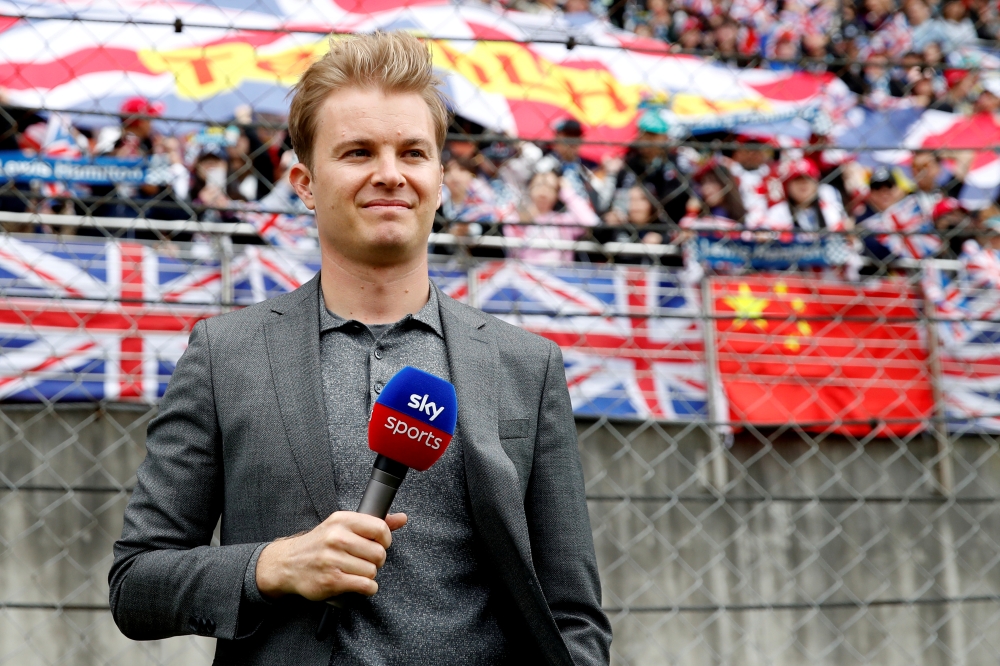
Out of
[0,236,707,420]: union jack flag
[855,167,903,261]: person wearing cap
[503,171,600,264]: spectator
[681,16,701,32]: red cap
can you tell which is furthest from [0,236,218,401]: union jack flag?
[681,16,701,32]: red cap

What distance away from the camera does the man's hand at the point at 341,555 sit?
3.90 ft

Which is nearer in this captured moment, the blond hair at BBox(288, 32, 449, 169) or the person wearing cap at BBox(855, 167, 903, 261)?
the blond hair at BBox(288, 32, 449, 169)

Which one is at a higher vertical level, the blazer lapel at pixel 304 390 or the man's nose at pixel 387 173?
the man's nose at pixel 387 173

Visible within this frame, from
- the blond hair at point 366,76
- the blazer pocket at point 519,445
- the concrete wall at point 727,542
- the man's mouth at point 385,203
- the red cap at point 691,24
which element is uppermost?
the red cap at point 691,24

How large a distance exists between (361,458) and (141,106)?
333 centimetres

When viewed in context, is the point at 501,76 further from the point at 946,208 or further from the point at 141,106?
the point at 946,208

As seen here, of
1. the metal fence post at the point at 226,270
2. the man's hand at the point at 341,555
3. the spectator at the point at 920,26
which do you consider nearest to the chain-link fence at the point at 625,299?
the metal fence post at the point at 226,270

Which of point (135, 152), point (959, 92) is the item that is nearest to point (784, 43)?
point (959, 92)

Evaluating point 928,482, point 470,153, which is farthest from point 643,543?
point 470,153

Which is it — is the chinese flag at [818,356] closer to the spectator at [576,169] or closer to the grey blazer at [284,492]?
the spectator at [576,169]

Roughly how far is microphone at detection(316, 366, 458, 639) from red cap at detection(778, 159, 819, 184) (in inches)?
150

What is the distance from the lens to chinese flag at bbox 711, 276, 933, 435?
412 cm

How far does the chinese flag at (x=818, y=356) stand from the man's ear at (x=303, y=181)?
2.73 m

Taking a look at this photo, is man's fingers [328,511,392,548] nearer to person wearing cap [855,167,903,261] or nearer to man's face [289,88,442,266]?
man's face [289,88,442,266]
